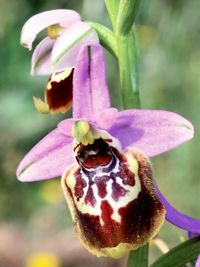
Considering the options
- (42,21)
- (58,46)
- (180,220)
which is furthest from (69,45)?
(180,220)

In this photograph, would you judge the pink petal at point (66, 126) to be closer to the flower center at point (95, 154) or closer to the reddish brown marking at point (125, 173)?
the flower center at point (95, 154)

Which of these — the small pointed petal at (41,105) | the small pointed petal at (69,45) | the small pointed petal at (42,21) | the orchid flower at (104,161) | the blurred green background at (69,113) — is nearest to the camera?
the orchid flower at (104,161)

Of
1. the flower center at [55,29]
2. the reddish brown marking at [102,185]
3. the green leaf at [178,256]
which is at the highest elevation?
the flower center at [55,29]

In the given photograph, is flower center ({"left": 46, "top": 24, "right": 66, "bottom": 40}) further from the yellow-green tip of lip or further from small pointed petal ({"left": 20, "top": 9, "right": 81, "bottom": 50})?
the yellow-green tip of lip

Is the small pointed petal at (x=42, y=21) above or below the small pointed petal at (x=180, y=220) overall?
above

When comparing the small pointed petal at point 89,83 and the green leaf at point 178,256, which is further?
the green leaf at point 178,256


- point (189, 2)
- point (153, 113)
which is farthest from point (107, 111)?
point (189, 2)

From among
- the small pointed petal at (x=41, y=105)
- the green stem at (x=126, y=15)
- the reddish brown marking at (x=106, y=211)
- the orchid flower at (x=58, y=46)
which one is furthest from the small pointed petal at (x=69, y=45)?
the reddish brown marking at (x=106, y=211)

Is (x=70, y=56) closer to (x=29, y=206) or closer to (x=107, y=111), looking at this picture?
(x=107, y=111)
